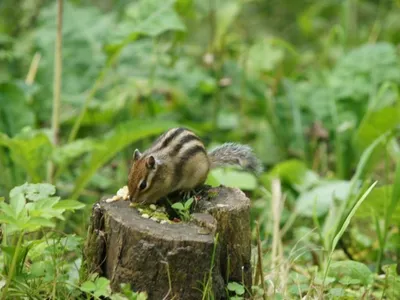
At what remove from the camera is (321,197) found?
5.29 m

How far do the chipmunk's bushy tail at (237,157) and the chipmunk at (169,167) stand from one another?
0.14 metres

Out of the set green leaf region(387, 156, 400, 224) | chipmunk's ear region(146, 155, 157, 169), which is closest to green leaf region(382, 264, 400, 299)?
green leaf region(387, 156, 400, 224)

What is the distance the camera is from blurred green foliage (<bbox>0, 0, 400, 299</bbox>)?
5.38 m

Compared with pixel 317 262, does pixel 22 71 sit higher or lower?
higher

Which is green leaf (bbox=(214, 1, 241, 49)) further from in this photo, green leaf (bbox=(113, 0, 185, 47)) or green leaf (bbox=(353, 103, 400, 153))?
green leaf (bbox=(353, 103, 400, 153))

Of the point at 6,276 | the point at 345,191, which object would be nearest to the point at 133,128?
the point at 345,191

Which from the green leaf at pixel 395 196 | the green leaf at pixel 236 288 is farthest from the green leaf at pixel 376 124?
the green leaf at pixel 236 288

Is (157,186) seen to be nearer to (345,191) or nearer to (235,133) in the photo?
(345,191)

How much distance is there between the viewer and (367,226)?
18.5 feet

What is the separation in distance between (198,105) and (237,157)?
317cm

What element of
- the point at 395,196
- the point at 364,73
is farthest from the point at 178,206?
the point at 364,73

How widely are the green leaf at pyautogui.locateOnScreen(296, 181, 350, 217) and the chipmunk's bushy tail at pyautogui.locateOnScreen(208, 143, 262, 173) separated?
44.2 inches

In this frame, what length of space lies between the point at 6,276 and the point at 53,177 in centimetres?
227

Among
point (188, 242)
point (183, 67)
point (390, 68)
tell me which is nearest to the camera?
point (188, 242)
